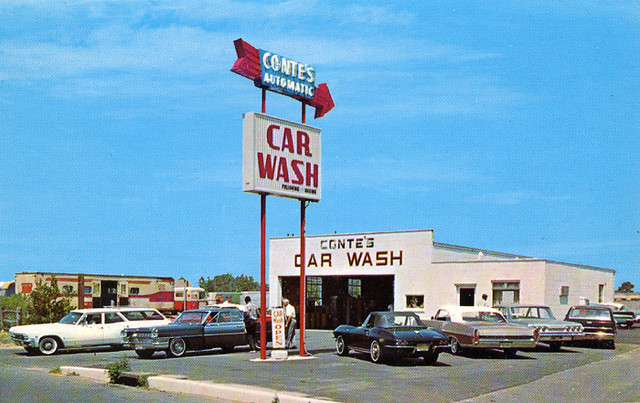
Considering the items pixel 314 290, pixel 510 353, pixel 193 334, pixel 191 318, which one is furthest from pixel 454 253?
pixel 193 334

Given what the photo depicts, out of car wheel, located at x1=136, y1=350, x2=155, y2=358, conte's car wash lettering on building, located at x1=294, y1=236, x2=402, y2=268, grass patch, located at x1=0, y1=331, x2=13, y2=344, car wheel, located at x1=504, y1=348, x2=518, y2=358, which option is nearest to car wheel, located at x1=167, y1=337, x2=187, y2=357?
car wheel, located at x1=136, y1=350, x2=155, y2=358

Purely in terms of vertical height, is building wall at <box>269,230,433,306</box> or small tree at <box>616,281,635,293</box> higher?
building wall at <box>269,230,433,306</box>

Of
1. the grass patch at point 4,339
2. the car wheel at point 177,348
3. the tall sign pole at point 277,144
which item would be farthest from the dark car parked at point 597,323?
the grass patch at point 4,339

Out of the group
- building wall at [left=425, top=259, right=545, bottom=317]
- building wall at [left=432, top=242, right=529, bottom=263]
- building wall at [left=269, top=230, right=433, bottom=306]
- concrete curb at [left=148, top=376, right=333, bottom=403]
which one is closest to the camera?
concrete curb at [left=148, top=376, right=333, bottom=403]

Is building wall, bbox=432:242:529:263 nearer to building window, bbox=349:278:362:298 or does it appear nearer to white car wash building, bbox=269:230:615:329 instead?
white car wash building, bbox=269:230:615:329

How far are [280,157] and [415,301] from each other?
17600mm

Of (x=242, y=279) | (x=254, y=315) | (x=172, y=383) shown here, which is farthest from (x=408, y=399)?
(x=242, y=279)

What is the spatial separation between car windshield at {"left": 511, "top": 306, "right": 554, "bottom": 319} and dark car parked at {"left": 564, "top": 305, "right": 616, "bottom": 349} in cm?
145

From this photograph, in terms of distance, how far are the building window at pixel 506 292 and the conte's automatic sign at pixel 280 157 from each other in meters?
14.3

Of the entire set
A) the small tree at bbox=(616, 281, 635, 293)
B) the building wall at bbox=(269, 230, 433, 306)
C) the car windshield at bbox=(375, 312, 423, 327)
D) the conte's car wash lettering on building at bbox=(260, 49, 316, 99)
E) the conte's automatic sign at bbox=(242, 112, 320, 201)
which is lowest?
the small tree at bbox=(616, 281, 635, 293)

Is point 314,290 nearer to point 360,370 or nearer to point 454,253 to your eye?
point 454,253

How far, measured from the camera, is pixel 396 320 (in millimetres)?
18219

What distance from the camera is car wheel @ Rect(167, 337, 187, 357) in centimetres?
2028

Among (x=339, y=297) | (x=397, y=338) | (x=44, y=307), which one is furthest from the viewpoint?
(x=339, y=297)
